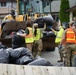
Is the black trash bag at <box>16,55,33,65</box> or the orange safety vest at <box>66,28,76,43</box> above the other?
the orange safety vest at <box>66,28,76,43</box>

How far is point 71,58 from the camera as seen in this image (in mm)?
9109

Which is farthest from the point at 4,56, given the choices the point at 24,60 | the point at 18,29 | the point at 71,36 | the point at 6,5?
the point at 6,5

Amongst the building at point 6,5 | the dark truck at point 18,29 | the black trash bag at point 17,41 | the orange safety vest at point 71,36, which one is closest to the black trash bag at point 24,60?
the orange safety vest at point 71,36

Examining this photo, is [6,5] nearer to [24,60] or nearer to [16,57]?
[16,57]

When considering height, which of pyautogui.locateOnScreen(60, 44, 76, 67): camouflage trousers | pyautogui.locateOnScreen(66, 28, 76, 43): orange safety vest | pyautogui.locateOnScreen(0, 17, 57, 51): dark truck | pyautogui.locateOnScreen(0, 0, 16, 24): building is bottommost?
pyautogui.locateOnScreen(0, 0, 16, 24): building

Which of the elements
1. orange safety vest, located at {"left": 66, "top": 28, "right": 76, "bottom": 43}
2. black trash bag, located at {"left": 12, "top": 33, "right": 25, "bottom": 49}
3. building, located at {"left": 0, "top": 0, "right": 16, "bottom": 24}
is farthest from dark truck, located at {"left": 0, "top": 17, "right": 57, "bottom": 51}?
building, located at {"left": 0, "top": 0, "right": 16, "bottom": 24}

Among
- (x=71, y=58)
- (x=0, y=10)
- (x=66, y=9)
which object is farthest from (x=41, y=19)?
(x=0, y=10)

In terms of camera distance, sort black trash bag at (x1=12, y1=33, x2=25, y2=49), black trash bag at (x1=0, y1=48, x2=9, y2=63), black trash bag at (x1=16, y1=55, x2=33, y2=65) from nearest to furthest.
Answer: black trash bag at (x1=16, y1=55, x2=33, y2=65)
black trash bag at (x1=0, y1=48, x2=9, y2=63)
black trash bag at (x1=12, y1=33, x2=25, y2=49)

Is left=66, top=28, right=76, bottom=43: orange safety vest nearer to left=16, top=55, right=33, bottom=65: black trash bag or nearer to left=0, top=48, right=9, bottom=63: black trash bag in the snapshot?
left=16, top=55, right=33, bottom=65: black trash bag

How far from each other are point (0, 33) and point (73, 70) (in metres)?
10.5

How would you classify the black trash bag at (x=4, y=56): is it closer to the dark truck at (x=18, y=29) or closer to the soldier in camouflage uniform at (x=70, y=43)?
the soldier in camouflage uniform at (x=70, y=43)

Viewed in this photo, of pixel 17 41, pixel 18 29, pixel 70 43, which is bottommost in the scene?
pixel 18 29

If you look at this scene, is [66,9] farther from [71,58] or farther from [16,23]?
[71,58]

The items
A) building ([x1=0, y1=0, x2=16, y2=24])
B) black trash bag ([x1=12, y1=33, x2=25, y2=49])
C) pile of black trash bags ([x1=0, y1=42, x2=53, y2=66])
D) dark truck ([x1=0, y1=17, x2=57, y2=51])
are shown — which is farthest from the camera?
building ([x1=0, y1=0, x2=16, y2=24])
